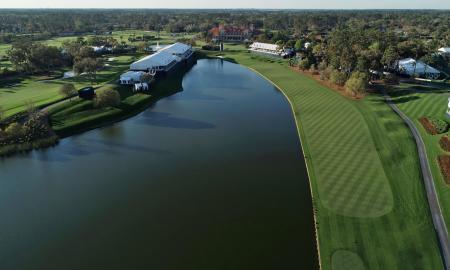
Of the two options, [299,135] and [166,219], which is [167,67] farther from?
[166,219]

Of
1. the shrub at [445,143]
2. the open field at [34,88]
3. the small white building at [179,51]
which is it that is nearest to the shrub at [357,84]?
the shrub at [445,143]

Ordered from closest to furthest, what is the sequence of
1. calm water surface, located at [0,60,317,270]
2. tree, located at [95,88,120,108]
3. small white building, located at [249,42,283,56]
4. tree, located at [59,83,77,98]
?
calm water surface, located at [0,60,317,270] → tree, located at [95,88,120,108] → tree, located at [59,83,77,98] → small white building, located at [249,42,283,56]

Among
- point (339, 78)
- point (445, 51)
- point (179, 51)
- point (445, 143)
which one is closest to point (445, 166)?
point (445, 143)

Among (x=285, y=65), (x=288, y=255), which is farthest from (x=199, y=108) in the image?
(x=285, y=65)

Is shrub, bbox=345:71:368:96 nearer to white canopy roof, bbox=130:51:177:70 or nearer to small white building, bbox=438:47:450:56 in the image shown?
white canopy roof, bbox=130:51:177:70

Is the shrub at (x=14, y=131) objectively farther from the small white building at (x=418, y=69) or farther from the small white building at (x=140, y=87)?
the small white building at (x=418, y=69)

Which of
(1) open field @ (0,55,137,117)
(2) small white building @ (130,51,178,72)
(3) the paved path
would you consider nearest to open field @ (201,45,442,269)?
(3) the paved path

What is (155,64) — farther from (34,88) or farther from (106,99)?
(106,99)
